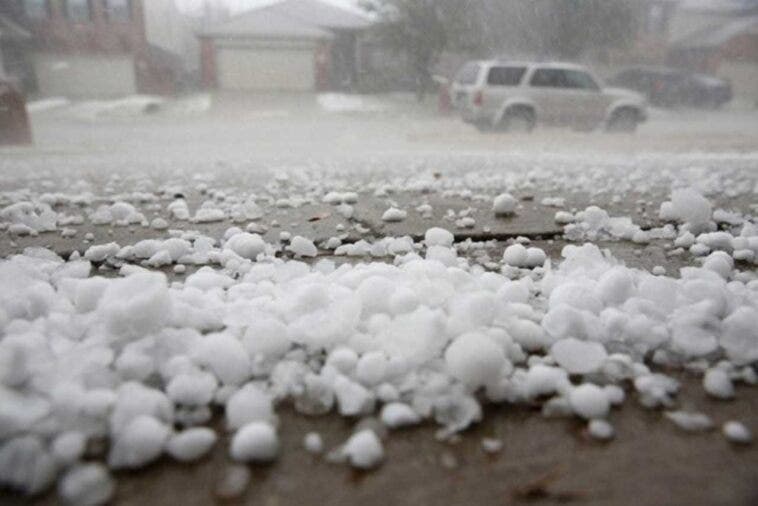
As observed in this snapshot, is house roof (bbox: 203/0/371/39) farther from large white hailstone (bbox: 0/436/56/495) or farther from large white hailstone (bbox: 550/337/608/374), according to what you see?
large white hailstone (bbox: 0/436/56/495)

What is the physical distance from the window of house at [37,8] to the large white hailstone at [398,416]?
20.8 metres

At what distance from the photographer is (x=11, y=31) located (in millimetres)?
16281

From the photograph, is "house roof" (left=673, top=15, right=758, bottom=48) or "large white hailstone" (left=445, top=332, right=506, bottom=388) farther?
"house roof" (left=673, top=15, right=758, bottom=48)

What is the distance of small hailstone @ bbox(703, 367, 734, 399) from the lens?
2.79 feet

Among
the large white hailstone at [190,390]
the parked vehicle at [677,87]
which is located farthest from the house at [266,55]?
the large white hailstone at [190,390]

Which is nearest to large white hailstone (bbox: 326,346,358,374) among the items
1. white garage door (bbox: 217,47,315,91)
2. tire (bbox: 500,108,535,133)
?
tire (bbox: 500,108,535,133)

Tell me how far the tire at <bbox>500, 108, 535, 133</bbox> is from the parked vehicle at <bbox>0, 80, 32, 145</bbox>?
276 inches

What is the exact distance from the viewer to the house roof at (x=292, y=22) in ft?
60.2

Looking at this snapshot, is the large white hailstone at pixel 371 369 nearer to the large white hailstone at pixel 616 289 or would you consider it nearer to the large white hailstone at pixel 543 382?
the large white hailstone at pixel 543 382

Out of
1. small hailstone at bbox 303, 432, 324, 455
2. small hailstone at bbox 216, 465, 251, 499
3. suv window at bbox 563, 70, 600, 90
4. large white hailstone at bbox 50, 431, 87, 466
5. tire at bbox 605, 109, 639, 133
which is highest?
suv window at bbox 563, 70, 600, 90

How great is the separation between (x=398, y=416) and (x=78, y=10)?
2063cm

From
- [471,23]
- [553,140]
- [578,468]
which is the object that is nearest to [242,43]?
[471,23]

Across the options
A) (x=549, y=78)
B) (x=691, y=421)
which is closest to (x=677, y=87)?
(x=549, y=78)

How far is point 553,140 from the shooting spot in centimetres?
822
